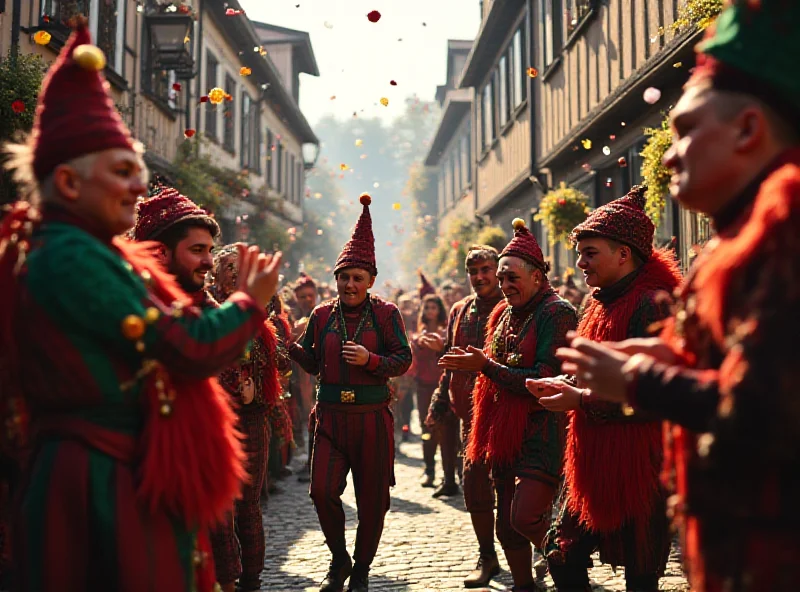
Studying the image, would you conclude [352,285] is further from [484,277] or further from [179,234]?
[179,234]

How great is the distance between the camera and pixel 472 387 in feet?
23.8

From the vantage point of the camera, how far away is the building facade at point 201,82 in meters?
10.7

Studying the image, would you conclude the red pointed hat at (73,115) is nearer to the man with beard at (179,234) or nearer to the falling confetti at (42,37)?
the man with beard at (179,234)

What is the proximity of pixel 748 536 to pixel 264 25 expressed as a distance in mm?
31205

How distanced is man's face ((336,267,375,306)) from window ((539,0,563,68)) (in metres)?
9.71

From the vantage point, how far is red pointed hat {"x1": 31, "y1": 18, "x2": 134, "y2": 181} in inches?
102

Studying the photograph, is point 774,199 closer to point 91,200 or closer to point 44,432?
point 91,200

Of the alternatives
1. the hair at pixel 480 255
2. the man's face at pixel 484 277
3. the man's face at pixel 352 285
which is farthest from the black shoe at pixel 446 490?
the man's face at pixel 352 285

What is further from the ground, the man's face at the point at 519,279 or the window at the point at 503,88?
the window at the point at 503,88

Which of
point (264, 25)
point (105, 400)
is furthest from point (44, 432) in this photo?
point (264, 25)

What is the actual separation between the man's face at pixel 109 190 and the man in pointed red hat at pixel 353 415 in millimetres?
3102

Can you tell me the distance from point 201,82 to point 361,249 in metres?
13.3

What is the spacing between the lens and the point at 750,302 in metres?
2.00

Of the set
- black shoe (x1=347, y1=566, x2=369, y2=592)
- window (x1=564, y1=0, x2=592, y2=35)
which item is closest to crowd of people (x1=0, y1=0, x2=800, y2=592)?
black shoe (x1=347, y1=566, x2=369, y2=592)
